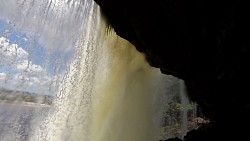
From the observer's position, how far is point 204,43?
5.68 m

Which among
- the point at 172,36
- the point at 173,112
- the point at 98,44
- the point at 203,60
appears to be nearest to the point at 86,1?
the point at 98,44

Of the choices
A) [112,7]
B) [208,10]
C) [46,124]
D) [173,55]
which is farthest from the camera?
[46,124]

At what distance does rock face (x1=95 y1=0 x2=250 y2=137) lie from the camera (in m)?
5.33

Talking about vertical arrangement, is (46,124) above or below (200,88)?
below

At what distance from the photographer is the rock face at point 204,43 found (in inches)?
210

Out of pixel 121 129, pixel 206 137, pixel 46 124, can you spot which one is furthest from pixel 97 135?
pixel 206 137

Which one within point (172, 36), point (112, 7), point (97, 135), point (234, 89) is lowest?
point (97, 135)

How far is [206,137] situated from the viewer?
626 centimetres

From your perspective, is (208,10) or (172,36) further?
(172,36)

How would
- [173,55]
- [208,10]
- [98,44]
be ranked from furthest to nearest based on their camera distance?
[98,44] < [173,55] < [208,10]

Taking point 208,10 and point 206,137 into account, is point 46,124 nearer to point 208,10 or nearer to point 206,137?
point 206,137

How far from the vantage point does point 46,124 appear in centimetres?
940

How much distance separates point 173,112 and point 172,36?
6350 mm

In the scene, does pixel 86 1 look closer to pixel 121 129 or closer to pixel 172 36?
pixel 172 36
